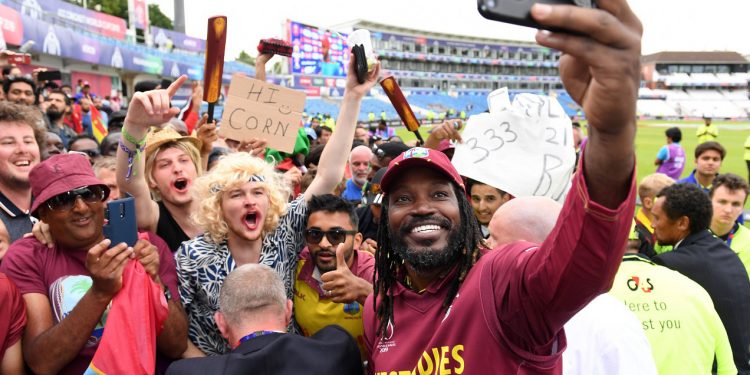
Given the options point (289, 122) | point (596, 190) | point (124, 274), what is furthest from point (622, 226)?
point (289, 122)

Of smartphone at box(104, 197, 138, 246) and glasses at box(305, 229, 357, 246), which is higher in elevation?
smartphone at box(104, 197, 138, 246)

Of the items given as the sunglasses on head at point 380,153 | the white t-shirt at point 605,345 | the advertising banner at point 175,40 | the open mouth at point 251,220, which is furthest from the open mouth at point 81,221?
the advertising banner at point 175,40

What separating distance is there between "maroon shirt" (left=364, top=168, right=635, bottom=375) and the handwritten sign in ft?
6.46

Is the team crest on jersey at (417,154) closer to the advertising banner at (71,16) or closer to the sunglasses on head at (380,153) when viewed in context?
the sunglasses on head at (380,153)

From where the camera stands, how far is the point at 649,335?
8.75 ft

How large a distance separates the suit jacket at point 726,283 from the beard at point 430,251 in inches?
88.0

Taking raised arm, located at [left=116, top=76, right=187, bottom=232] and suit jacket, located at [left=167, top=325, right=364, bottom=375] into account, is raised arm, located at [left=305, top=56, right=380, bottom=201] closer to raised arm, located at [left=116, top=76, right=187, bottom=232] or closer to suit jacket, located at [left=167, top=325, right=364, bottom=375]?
raised arm, located at [left=116, top=76, right=187, bottom=232]

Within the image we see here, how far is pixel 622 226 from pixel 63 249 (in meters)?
2.25

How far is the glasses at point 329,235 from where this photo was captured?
2959 millimetres

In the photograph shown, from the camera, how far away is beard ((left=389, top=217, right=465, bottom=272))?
1798mm

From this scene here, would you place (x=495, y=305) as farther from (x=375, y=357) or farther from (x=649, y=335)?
(x=649, y=335)

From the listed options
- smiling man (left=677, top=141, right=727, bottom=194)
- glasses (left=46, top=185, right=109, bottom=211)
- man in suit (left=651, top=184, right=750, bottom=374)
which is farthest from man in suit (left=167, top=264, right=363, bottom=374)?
smiling man (left=677, top=141, right=727, bottom=194)

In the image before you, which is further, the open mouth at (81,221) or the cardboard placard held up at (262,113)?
the cardboard placard held up at (262,113)

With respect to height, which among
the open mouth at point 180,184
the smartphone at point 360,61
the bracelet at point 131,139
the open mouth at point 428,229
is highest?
the smartphone at point 360,61
